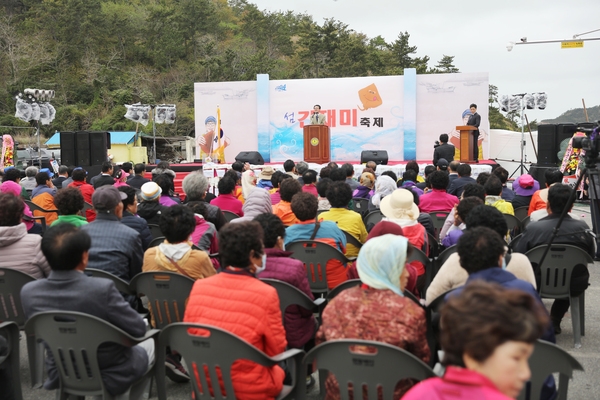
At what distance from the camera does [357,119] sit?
16.4 m

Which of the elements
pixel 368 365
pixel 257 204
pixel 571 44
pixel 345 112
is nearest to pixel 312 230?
pixel 257 204

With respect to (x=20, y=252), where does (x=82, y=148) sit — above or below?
above

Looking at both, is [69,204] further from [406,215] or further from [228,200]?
[406,215]

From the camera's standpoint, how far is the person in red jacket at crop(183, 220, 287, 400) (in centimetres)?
230

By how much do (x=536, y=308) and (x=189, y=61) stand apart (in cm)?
3665

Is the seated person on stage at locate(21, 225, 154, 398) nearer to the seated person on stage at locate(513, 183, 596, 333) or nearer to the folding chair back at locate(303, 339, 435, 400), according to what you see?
the folding chair back at locate(303, 339, 435, 400)

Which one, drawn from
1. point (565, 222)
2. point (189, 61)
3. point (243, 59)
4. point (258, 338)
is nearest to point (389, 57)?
point (243, 59)

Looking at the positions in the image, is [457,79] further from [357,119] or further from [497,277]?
[497,277]

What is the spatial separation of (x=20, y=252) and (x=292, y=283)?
1.76 meters

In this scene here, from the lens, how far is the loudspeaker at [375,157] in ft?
47.6

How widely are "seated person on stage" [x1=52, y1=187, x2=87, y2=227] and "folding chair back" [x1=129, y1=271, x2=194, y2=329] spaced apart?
1249 mm

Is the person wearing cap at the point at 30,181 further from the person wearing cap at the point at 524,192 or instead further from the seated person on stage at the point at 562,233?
the seated person on stage at the point at 562,233

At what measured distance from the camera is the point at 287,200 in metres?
5.10

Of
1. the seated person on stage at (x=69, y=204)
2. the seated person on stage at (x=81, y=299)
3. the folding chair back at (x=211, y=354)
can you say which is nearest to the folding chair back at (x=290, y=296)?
the folding chair back at (x=211, y=354)
